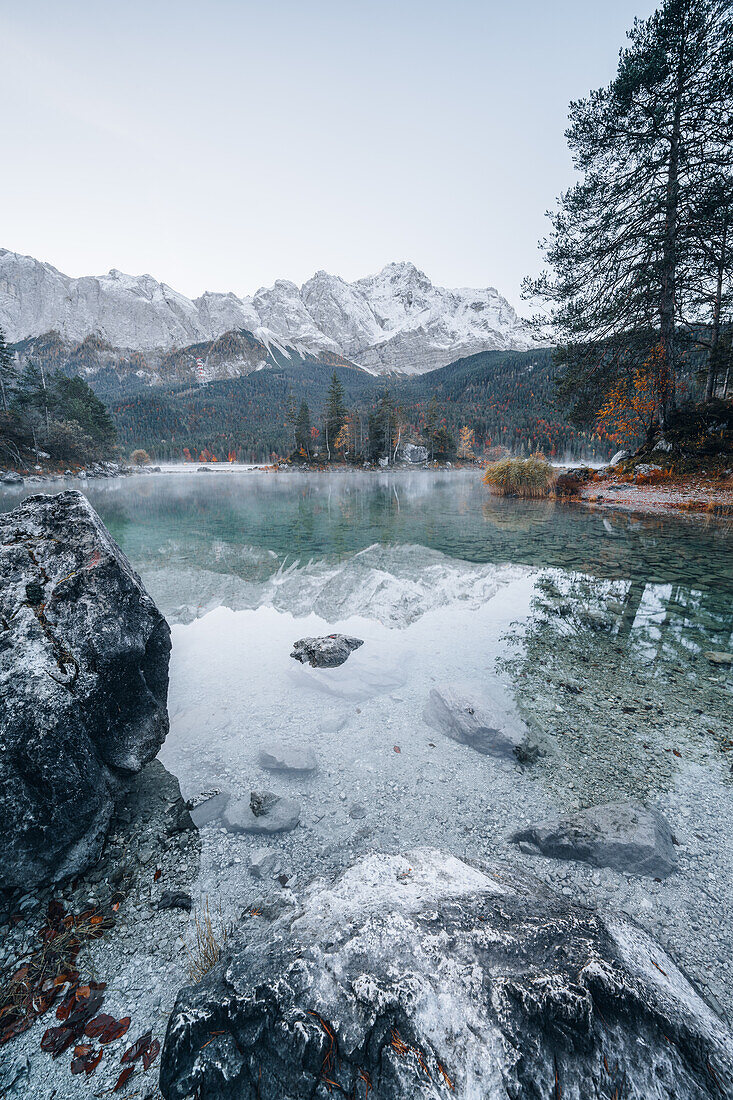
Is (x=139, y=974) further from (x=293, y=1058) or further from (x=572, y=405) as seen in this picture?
(x=572, y=405)

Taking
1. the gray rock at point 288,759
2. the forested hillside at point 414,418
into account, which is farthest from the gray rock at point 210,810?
the forested hillside at point 414,418

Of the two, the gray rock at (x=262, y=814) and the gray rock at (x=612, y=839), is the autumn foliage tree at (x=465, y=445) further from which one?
the gray rock at (x=262, y=814)

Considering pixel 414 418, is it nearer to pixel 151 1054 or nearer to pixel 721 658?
pixel 721 658

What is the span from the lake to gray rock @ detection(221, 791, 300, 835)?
12 centimetres

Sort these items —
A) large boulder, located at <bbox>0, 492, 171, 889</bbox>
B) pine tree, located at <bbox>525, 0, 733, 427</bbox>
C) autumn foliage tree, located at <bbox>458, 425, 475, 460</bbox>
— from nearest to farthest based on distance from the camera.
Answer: large boulder, located at <bbox>0, 492, 171, 889</bbox> → pine tree, located at <bbox>525, 0, 733, 427</bbox> → autumn foliage tree, located at <bbox>458, 425, 475, 460</bbox>

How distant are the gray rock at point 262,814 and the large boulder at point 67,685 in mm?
1022

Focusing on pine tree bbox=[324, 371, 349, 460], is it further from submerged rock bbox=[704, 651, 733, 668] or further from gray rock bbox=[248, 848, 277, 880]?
gray rock bbox=[248, 848, 277, 880]

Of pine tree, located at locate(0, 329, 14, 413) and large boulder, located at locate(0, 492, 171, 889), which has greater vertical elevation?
pine tree, located at locate(0, 329, 14, 413)

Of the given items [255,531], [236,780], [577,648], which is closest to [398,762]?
[236,780]

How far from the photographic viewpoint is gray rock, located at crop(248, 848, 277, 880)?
3.08 metres

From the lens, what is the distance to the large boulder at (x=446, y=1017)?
1.51 m

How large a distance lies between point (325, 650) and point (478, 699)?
2.48 m

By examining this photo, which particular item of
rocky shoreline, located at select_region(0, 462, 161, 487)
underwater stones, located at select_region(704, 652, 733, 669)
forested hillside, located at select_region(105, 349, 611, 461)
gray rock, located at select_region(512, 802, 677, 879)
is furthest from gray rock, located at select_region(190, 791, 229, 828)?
forested hillside, located at select_region(105, 349, 611, 461)

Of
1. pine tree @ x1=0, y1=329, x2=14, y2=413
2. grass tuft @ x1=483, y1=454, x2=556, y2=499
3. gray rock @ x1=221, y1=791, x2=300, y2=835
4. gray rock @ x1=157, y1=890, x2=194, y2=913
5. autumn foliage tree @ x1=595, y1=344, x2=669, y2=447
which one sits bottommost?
gray rock @ x1=221, y1=791, x2=300, y2=835
